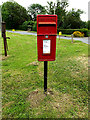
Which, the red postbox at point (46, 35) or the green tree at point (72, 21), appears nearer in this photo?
the red postbox at point (46, 35)

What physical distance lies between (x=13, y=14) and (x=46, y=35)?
3506cm

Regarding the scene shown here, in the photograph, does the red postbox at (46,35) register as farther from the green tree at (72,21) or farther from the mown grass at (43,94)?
the green tree at (72,21)

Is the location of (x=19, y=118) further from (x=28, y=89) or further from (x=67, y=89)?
(x=67, y=89)

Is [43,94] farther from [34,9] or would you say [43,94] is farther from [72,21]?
[34,9]

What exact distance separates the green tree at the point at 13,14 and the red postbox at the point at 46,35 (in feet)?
111

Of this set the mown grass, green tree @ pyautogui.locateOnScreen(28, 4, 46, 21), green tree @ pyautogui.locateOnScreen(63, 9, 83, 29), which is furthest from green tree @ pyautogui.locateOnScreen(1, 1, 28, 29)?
the mown grass

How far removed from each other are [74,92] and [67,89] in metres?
0.22

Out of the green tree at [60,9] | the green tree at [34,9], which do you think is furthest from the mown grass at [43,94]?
the green tree at [34,9]

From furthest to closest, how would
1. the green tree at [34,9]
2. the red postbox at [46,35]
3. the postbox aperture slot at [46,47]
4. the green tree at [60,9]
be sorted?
the green tree at [34,9] → the green tree at [60,9] → the postbox aperture slot at [46,47] → the red postbox at [46,35]

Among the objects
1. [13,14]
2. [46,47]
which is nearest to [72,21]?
[13,14]

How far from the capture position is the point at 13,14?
111 ft

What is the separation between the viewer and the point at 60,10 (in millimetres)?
28438

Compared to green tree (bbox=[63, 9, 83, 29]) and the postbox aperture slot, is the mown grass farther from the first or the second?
green tree (bbox=[63, 9, 83, 29])

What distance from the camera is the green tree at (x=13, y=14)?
1307 inches
